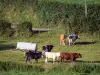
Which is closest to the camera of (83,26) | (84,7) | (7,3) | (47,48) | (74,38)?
(47,48)

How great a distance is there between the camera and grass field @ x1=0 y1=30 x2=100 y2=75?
19.5m

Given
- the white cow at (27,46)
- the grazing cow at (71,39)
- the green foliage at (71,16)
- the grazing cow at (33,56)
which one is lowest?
the grazing cow at (33,56)

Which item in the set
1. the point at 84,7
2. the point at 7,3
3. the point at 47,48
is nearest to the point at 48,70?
the point at 47,48

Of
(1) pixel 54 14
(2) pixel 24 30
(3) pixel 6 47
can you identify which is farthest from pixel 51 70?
(1) pixel 54 14

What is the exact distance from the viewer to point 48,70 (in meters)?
20.1

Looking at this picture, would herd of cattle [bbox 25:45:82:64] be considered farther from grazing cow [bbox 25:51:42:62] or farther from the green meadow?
the green meadow

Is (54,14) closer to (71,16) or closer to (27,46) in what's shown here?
(71,16)

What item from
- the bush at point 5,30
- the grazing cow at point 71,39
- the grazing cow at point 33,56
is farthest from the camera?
the bush at point 5,30

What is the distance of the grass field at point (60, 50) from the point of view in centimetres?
1948

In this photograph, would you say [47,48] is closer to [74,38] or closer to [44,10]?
[74,38]

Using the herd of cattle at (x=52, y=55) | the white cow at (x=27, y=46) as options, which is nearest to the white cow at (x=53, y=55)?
the herd of cattle at (x=52, y=55)

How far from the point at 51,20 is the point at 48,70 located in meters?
20.1

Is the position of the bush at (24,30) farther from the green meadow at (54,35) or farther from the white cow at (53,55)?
the white cow at (53,55)

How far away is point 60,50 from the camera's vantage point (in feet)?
96.9
